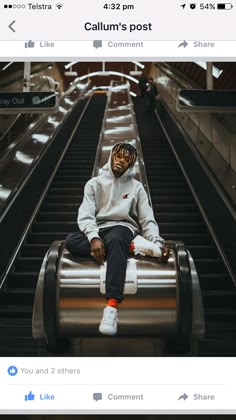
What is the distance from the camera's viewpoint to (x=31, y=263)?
4219mm

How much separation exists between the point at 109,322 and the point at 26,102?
9.55 feet

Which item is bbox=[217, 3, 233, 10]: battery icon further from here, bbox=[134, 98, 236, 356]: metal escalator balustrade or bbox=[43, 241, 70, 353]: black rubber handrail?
bbox=[134, 98, 236, 356]: metal escalator balustrade

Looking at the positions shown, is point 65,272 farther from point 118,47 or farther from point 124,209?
point 118,47

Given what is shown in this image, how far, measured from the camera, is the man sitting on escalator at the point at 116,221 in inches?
91.2

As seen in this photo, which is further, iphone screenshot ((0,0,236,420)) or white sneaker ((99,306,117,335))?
white sneaker ((99,306,117,335))

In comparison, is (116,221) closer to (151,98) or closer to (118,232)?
(118,232)

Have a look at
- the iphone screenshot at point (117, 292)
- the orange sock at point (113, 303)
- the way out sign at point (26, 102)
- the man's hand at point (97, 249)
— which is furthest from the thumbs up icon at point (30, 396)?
the way out sign at point (26, 102)

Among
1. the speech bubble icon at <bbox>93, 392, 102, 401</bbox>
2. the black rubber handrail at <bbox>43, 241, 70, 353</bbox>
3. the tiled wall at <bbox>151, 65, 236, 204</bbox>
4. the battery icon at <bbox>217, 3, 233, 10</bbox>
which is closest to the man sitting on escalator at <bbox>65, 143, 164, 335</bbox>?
the black rubber handrail at <bbox>43, 241, 70, 353</bbox>

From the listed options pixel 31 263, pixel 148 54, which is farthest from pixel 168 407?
pixel 31 263

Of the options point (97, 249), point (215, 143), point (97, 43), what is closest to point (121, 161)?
point (97, 249)

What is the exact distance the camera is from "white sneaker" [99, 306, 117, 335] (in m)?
2.13

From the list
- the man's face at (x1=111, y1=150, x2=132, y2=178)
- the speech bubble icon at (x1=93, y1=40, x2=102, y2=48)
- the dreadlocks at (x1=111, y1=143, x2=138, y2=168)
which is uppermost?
the speech bubble icon at (x1=93, y1=40, x2=102, y2=48)

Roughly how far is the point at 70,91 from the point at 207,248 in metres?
8.12

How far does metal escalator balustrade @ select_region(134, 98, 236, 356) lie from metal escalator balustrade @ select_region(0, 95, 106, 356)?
102cm
